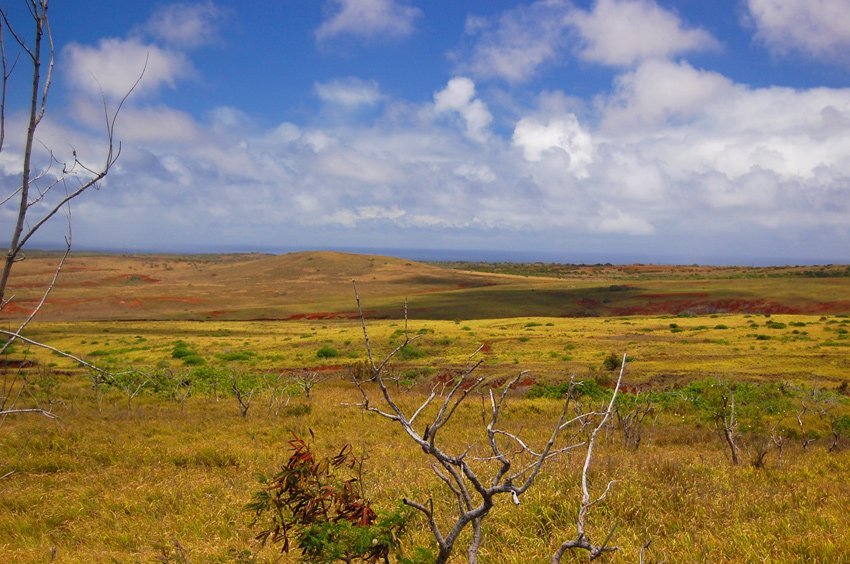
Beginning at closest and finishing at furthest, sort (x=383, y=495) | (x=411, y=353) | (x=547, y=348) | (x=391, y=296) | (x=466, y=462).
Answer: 1. (x=466, y=462)
2. (x=383, y=495)
3. (x=547, y=348)
4. (x=411, y=353)
5. (x=391, y=296)

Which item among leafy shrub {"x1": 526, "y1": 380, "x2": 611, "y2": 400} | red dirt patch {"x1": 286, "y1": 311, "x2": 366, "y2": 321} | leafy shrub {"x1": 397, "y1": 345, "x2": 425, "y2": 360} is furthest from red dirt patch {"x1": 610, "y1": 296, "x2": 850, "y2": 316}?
leafy shrub {"x1": 526, "y1": 380, "x2": 611, "y2": 400}

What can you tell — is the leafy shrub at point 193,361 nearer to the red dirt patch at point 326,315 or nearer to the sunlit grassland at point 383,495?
the sunlit grassland at point 383,495

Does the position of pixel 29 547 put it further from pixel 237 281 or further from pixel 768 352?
pixel 237 281

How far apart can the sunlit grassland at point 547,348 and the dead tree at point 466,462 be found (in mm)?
12923

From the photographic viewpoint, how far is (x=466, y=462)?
6402mm

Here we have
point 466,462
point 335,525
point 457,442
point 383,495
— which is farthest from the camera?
point 457,442

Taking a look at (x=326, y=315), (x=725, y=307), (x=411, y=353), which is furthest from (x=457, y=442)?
(x=725, y=307)

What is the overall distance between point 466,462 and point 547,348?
96.8 ft

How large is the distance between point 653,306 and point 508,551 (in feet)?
234

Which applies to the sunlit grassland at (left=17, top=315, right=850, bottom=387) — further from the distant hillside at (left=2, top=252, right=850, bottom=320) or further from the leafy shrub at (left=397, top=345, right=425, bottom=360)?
the distant hillside at (left=2, top=252, right=850, bottom=320)

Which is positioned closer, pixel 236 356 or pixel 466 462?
pixel 466 462

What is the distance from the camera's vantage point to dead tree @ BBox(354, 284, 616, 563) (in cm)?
279

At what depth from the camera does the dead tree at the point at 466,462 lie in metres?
2.79

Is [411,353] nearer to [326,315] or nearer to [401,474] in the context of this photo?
[401,474]
